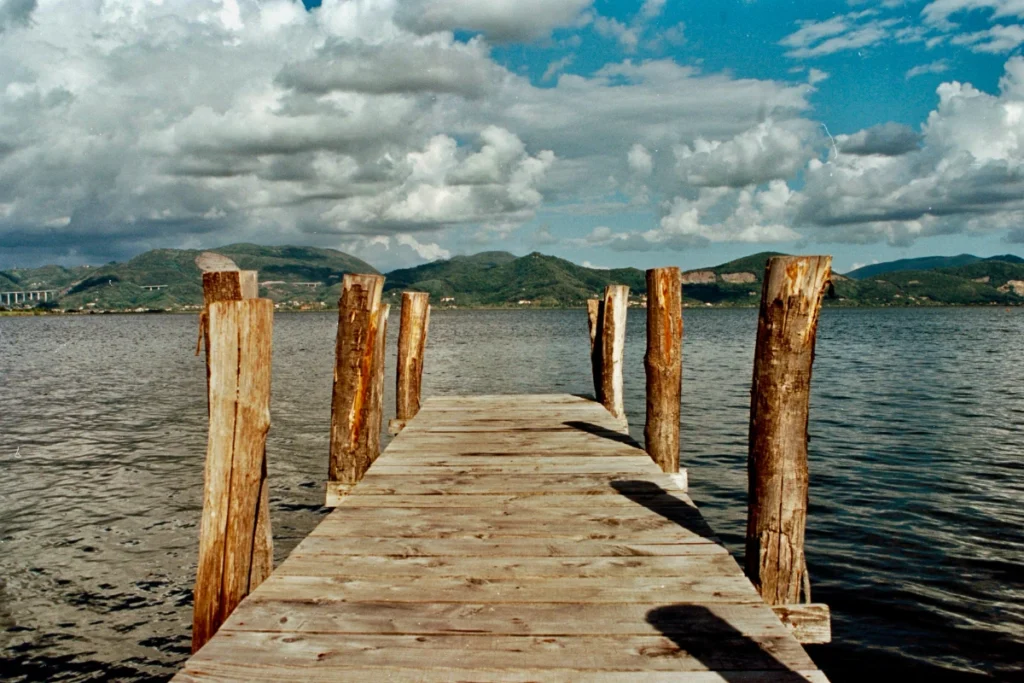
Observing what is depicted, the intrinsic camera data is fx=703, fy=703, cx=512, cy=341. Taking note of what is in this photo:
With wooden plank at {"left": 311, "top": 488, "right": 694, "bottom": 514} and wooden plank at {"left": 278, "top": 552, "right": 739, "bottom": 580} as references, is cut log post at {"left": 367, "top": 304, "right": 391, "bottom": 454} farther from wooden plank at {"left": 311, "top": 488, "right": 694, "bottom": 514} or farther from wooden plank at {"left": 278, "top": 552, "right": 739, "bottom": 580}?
wooden plank at {"left": 278, "top": 552, "right": 739, "bottom": 580}

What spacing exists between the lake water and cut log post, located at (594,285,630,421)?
8.32 feet

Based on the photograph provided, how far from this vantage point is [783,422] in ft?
14.5

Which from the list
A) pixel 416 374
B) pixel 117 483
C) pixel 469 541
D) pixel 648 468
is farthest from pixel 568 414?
pixel 117 483

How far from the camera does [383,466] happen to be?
7.30m

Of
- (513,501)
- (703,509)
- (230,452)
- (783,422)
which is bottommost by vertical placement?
(703,509)

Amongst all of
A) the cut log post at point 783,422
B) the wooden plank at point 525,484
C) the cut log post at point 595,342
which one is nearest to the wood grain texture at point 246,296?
the wooden plank at point 525,484

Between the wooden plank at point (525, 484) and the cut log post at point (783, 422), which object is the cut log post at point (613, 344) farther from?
the cut log post at point (783, 422)

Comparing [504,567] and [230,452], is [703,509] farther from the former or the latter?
[230,452]

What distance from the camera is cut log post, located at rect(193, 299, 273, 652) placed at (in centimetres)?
398

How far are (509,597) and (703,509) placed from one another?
850 cm

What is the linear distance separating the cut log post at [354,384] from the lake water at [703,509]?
253 centimetres

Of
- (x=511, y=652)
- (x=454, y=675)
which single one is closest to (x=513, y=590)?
(x=511, y=652)

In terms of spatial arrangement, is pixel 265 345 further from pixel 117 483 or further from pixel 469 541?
pixel 117 483

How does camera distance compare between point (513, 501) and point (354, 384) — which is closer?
point (513, 501)
